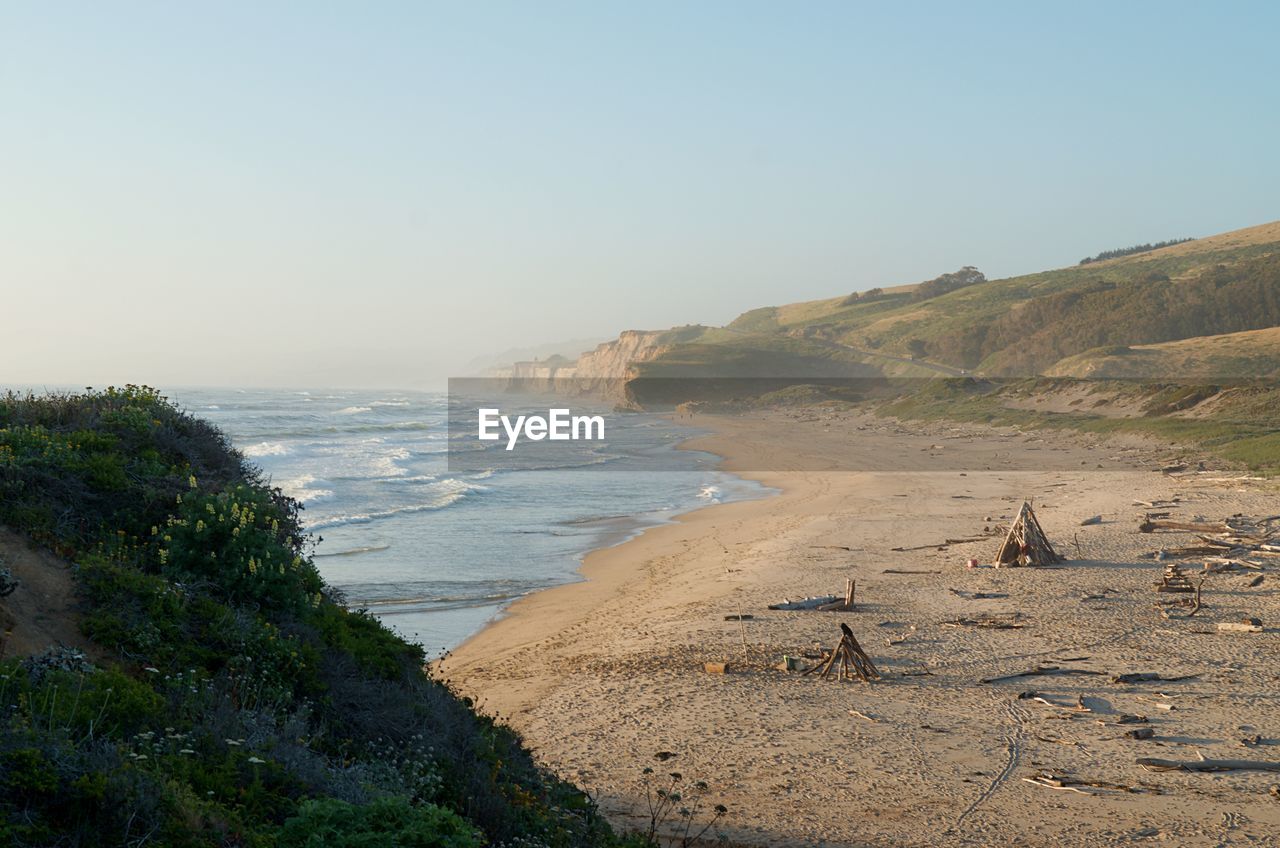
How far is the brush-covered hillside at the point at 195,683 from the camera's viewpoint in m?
4.41

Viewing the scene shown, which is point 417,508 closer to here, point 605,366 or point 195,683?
point 195,683

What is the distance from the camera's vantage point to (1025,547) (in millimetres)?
17656

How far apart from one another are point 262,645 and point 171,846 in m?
2.12

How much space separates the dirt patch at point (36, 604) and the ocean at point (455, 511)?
274 cm

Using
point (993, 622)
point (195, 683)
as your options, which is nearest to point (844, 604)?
point (993, 622)

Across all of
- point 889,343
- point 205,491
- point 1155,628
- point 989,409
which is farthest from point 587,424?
point 205,491

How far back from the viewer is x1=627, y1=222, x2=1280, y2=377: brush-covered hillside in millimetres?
79562

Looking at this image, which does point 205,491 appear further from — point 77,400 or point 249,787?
point 249,787

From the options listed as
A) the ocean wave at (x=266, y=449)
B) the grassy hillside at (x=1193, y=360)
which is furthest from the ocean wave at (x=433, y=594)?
the grassy hillside at (x=1193, y=360)

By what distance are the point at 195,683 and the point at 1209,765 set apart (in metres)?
8.25

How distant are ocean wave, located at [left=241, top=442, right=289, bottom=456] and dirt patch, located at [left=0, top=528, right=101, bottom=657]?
40.4m

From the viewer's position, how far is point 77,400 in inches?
321

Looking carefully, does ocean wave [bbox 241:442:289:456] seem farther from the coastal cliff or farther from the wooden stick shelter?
the coastal cliff

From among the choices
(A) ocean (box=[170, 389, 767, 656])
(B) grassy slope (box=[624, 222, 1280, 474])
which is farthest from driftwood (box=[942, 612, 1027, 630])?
(B) grassy slope (box=[624, 222, 1280, 474])
